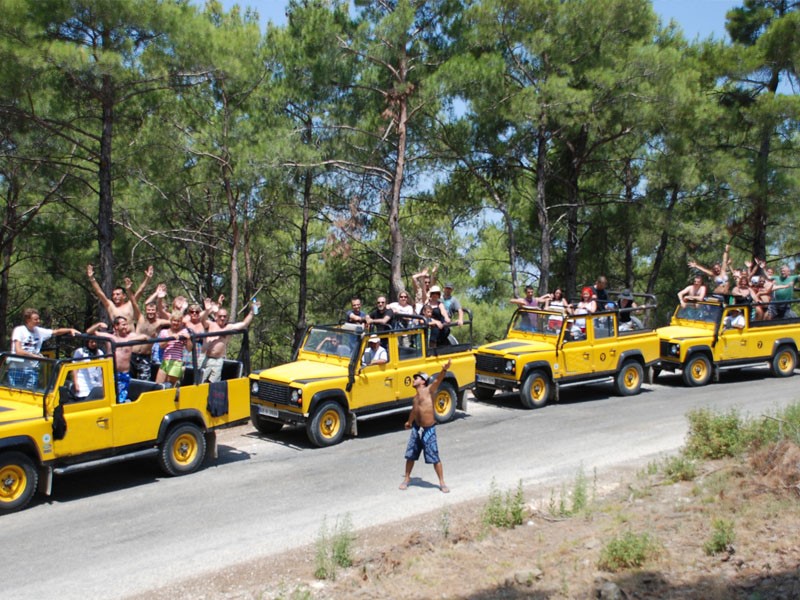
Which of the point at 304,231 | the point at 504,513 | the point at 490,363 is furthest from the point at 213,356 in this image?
the point at 304,231

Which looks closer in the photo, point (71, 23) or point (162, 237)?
point (71, 23)

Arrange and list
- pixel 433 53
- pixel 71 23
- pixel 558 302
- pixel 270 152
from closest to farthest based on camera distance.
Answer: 1. pixel 71 23
2. pixel 558 302
3. pixel 270 152
4. pixel 433 53

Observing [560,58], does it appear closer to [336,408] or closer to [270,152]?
[270,152]

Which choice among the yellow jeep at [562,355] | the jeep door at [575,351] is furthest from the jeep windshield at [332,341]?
the jeep door at [575,351]

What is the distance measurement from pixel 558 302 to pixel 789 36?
12852mm

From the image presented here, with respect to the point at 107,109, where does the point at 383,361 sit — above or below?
below

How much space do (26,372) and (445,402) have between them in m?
7.26

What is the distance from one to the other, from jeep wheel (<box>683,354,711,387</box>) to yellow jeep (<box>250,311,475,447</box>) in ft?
19.7

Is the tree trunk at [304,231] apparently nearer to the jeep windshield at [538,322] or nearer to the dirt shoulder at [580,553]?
the jeep windshield at [538,322]

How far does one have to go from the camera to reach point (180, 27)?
1688 centimetres

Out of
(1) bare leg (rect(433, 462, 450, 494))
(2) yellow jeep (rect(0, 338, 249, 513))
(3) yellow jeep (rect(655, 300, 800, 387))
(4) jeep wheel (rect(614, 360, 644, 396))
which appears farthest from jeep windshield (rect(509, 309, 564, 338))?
(2) yellow jeep (rect(0, 338, 249, 513))

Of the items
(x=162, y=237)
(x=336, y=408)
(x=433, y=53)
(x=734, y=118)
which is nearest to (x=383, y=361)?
(x=336, y=408)

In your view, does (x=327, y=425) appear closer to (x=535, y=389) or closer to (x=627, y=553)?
(x=535, y=389)

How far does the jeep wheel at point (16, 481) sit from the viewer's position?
9.84 m
